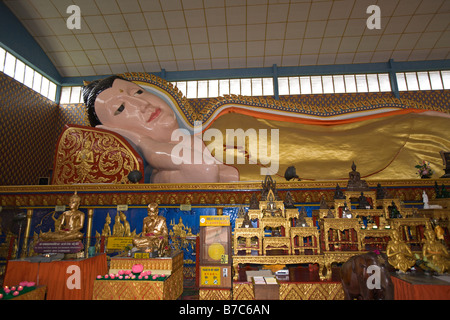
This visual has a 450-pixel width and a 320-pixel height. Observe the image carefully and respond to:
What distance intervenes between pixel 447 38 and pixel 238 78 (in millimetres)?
6785

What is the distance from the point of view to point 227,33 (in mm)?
8305

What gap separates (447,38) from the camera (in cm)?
838

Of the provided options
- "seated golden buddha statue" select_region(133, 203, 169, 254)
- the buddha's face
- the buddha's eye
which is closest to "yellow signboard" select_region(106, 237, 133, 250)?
"seated golden buddha statue" select_region(133, 203, 169, 254)

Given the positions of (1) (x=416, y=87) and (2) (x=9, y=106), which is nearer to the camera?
(2) (x=9, y=106)

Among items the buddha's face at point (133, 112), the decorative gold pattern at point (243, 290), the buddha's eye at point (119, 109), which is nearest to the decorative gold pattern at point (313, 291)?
the decorative gold pattern at point (243, 290)

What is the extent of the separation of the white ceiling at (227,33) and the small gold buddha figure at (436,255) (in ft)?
22.8

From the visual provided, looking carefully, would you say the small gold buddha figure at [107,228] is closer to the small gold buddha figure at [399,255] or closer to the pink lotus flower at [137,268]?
the pink lotus flower at [137,268]

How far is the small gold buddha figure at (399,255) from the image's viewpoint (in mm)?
3025

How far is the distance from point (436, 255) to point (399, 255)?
404 millimetres

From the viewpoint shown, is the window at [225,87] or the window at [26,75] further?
the window at [225,87]

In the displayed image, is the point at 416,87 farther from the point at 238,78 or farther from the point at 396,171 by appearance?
the point at 238,78

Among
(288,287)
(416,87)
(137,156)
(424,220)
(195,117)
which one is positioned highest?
(416,87)

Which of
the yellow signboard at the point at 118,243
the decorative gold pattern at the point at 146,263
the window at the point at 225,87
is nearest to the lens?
the decorative gold pattern at the point at 146,263

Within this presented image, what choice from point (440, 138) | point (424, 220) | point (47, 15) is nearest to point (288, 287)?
point (424, 220)
